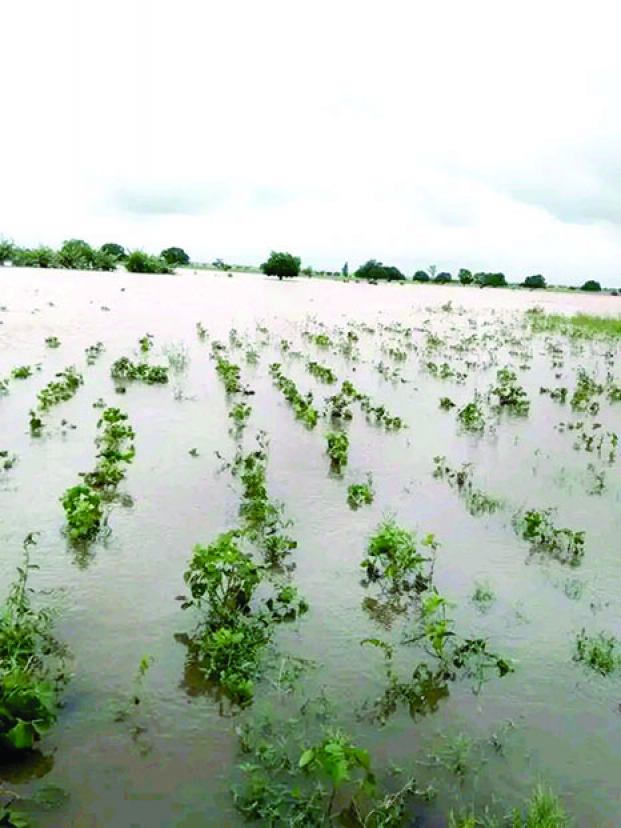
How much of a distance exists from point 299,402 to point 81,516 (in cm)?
709

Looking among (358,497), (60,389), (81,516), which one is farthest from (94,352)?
(81,516)

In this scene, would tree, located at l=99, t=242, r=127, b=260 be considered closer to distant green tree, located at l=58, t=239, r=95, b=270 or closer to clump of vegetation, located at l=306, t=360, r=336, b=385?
distant green tree, located at l=58, t=239, r=95, b=270

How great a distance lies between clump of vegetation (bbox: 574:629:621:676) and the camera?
207 inches

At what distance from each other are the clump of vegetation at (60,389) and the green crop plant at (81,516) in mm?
5805

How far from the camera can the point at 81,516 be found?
6.84 metres

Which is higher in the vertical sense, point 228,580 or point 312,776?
point 228,580

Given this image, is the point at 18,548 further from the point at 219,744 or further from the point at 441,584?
the point at 441,584

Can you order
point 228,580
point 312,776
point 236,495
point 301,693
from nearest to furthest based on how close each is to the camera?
point 312,776, point 301,693, point 228,580, point 236,495

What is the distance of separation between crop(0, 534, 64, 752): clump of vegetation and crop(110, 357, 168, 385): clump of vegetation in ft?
32.3

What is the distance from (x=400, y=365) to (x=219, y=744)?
1718 centimetres

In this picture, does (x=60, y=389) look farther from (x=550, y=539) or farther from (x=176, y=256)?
(x=176, y=256)

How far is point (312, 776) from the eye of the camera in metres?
4.01

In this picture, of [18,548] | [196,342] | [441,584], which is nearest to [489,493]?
[441,584]

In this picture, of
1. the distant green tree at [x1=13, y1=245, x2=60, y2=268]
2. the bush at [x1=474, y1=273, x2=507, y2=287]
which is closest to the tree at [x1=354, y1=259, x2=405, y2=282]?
the bush at [x1=474, y1=273, x2=507, y2=287]
